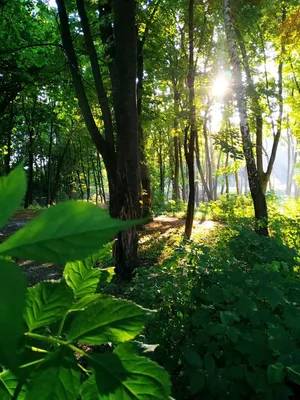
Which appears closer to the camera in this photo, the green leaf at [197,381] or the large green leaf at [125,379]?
the large green leaf at [125,379]

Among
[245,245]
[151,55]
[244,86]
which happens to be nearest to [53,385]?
[245,245]

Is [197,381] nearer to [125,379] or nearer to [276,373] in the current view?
[276,373]

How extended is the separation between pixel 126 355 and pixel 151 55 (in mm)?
14199

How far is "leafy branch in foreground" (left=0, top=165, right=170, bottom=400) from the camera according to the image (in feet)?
0.82

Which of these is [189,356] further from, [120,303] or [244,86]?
[244,86]

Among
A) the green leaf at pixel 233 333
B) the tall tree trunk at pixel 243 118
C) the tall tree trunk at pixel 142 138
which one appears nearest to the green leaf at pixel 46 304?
the green leaf at pixel 233 333

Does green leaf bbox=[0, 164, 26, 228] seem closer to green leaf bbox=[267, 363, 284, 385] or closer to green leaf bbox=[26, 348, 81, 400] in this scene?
green leaf bbox=[26, 348, 81, 400]

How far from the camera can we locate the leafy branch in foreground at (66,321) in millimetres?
251

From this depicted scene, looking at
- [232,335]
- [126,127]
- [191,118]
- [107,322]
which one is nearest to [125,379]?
[107,322]

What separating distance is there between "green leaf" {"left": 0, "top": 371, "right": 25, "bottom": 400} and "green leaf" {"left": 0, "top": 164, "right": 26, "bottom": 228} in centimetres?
31

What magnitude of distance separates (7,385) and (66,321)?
0.12 m

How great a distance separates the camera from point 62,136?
122 feet

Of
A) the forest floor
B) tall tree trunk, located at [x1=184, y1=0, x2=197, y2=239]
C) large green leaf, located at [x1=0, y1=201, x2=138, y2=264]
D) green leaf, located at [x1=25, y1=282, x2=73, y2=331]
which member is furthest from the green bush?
tall tree trunk, located at [x1=184, y1=0, x2=197, y2=239]

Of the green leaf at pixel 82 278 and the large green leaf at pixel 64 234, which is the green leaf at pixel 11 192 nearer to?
the large green leaf at pixel 64 234
